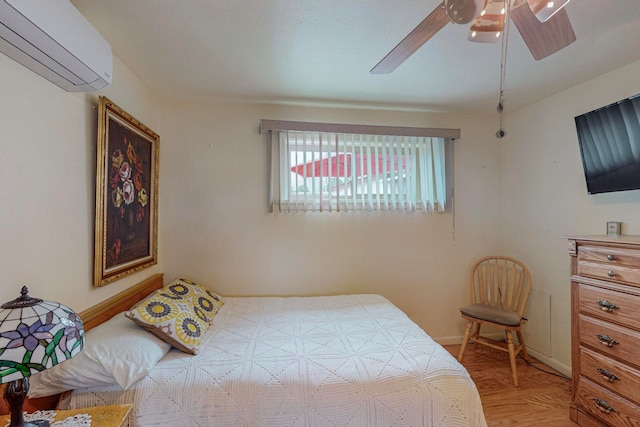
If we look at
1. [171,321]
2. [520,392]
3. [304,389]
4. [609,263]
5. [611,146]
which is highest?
[611,146]

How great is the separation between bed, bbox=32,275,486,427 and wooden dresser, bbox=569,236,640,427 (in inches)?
38.2

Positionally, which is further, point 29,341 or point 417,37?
point 417,37

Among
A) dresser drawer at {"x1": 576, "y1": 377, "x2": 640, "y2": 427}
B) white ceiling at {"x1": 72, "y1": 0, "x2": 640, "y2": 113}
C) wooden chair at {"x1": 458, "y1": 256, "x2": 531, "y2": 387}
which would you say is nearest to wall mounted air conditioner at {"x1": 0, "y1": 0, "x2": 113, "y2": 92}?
white ceiling at {"x1": 72, "y1": 0, "x2": 640, "y2": 113}

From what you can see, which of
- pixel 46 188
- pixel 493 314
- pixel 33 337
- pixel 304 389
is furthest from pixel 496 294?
pixel 46 188

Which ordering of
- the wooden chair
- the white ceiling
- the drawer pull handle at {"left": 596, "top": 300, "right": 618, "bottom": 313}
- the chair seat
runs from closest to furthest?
the white ceiling, the drawer pull handle at {"left": 596, "top": 300, "right": 618, "bottom": 313}, the chair seat, the wooden chair

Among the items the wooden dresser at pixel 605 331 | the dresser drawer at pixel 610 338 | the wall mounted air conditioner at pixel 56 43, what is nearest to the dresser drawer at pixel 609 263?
the wooden dresser at pixel 605 331

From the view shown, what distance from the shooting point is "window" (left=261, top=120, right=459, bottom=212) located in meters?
2.72

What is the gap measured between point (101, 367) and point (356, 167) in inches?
92.0

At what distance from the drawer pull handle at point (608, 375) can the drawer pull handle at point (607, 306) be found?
0.36 metres

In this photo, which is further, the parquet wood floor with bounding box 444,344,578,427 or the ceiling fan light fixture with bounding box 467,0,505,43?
the parquet wood floor with bounding box 444,344,578,427

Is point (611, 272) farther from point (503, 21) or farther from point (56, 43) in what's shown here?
point (56, 43)

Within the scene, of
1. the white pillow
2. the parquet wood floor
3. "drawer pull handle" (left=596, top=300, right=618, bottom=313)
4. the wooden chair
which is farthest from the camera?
the wooden chair

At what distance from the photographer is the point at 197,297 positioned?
2139 millimetres

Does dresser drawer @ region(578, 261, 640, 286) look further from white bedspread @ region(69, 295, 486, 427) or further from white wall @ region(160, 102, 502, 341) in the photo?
white wall @ region(160, 102, 502, 341)
